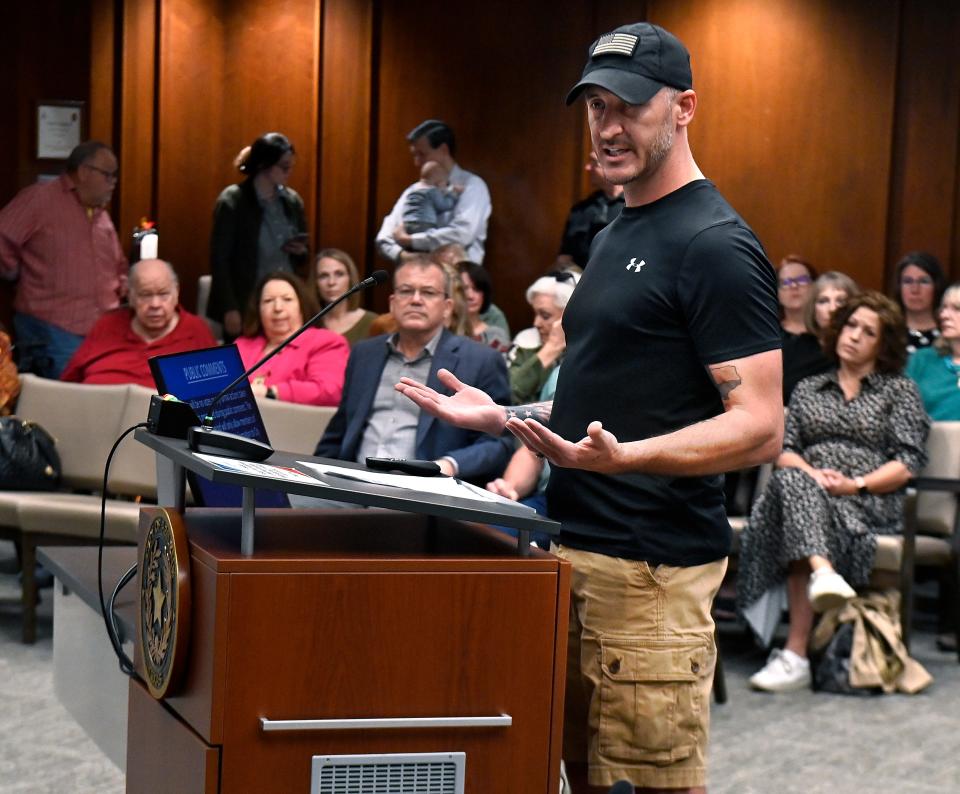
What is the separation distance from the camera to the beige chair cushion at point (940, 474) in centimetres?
501

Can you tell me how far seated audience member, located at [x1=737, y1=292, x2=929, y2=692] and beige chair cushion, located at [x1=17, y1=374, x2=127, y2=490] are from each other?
223 centimetres

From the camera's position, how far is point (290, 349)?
18.0 feet

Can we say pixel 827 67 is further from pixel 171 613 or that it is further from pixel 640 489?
pixel 171 613

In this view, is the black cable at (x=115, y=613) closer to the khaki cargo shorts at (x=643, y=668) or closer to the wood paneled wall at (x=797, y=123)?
the khaki cargo shorts at (x=643, y=668)

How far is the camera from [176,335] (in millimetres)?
5613

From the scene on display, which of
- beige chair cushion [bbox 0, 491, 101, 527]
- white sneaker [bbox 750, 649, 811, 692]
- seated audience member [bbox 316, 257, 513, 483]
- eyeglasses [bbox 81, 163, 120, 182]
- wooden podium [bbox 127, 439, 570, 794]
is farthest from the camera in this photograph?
eyeglasses [bbox 81, 163, 120, 182]

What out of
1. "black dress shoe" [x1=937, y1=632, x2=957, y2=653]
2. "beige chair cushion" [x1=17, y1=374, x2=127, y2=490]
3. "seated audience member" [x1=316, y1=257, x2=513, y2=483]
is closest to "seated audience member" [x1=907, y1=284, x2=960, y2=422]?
"black dress shoe" [x1=937, y1=632, x2=957, y2=653]


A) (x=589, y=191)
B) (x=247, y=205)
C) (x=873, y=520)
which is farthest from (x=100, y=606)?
(x=589, y=191)

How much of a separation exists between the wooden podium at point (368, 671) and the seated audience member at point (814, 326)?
13.8 feet

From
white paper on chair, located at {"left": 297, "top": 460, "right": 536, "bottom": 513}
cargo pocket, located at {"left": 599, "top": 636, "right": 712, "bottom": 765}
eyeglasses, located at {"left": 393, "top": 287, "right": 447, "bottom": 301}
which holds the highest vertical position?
eyeglasses, located at {"left": 393, "top": 287, "right": 447, "bottom": 301}

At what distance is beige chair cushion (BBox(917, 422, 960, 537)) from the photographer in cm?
501

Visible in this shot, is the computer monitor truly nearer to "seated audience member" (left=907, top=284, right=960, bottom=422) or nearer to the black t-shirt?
the black t-shirt

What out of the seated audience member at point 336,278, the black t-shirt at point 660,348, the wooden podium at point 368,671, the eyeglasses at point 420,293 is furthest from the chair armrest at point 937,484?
the wooden podium at point 368,671

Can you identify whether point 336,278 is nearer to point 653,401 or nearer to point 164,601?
point 653,401
